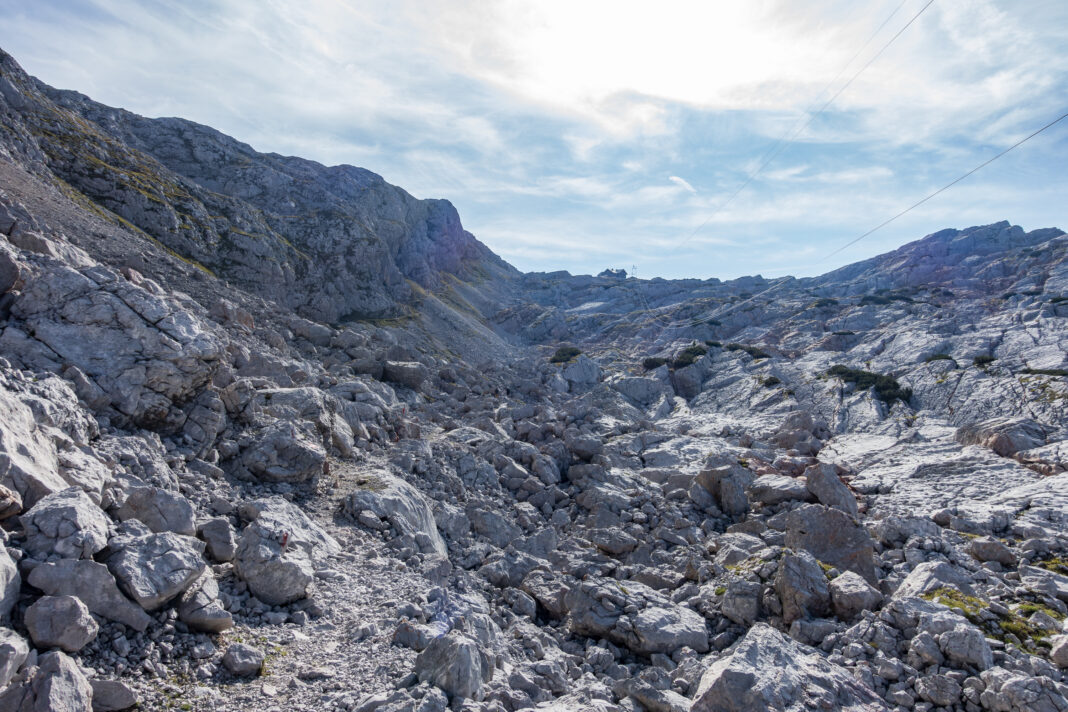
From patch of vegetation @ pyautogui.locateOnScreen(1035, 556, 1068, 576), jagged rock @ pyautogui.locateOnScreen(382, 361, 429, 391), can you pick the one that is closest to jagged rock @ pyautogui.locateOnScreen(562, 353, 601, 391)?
jagged rock @ pyautogui.locateOnScreen(382, 361, 429, 391)

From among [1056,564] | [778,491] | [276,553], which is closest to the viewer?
[276,553]

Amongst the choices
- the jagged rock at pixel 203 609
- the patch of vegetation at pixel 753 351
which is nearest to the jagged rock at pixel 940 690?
the jagged rock at pixel 203 609

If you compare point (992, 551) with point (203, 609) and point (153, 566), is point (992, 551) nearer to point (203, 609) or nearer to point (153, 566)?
point (203, 609)

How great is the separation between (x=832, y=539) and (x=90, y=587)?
19.9m

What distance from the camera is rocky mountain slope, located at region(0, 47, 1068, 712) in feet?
29.0

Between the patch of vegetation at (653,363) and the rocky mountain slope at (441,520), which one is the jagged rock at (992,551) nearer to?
the rocky mountain slope at (441,520)

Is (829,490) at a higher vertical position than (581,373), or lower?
lower

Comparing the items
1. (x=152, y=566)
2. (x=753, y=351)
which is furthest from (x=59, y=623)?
(x=753, y=351)

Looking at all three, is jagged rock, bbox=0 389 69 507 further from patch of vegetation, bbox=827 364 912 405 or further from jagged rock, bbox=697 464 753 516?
patch of vegetation, bbox=827 364 912 405

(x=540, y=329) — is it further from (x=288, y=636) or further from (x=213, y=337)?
(x=288, y=636)

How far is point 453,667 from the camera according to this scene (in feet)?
29.6

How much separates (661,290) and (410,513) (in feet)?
427

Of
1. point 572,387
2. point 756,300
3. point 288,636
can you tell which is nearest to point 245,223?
point 572,387

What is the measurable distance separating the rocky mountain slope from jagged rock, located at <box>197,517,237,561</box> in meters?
0.05
